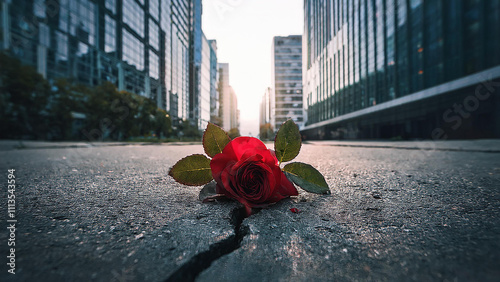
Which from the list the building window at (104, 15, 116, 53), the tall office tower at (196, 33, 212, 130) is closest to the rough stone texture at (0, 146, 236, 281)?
the building window at (104, 15, 116, 53)

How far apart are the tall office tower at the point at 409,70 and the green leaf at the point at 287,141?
66.0 feet

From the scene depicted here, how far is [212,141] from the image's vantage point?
116cm

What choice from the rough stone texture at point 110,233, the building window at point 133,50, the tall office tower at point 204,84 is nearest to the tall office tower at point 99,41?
the building window at point 133,50

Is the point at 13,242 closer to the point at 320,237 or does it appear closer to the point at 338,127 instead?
the point at 320,237

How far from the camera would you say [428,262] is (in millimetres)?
561

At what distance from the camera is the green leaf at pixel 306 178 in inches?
42.7

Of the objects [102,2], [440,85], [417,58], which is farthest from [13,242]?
[102,2]

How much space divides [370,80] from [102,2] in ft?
138

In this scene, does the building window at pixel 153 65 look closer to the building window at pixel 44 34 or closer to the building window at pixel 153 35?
the building window at pixel 153 35

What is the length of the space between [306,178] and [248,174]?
357 millimetres

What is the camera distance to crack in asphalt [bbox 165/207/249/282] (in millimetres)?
537

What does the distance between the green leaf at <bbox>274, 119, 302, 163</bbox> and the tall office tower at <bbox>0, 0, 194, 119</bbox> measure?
29.0 metres

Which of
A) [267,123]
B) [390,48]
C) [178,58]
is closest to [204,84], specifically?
[178,58]

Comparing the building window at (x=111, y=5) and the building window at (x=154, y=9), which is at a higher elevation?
the building window at (x=154, y=9)
